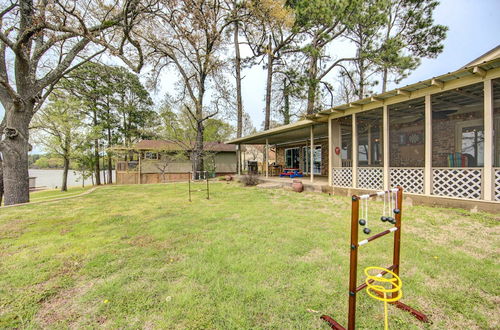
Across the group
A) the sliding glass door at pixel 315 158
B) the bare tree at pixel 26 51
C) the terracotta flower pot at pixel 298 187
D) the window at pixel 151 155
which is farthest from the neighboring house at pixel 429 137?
the window at pixel 151 155

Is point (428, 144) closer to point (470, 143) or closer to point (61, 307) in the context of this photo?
point (470, 143)

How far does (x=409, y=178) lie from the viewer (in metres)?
5.94

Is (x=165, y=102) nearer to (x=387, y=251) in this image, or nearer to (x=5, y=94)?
(x=5, y=94)

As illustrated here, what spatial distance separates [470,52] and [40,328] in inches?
856

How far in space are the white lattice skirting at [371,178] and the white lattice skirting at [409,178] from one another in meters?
0.33

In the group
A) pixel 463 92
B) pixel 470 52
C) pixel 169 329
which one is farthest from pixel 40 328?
pixel 470 52

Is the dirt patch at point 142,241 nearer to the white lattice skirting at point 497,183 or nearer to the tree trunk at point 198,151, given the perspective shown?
the white lattice skirting at point 497,183

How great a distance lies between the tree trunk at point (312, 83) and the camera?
14.5 meters

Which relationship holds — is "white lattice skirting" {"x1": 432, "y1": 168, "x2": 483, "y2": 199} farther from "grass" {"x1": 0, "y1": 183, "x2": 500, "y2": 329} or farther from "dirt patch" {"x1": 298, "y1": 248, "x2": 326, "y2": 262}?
"dirt patch" {"x1": 298, "y1": 248, "x2": 326, "y2": 262}

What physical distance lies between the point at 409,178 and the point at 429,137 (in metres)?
1.30

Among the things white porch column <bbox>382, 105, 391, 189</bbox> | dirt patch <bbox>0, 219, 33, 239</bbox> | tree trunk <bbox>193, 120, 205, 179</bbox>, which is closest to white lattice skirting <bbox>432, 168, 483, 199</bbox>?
white porch column <bbox>382, 105, 391, 189</bbox>

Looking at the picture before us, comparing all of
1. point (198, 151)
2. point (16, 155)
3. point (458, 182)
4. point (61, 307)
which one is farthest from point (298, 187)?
point (16, 155)

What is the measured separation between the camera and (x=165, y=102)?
52.5 ft

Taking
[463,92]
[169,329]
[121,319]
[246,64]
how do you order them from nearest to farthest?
[169,329]
[121,319]
[463,92]
[246,64]
